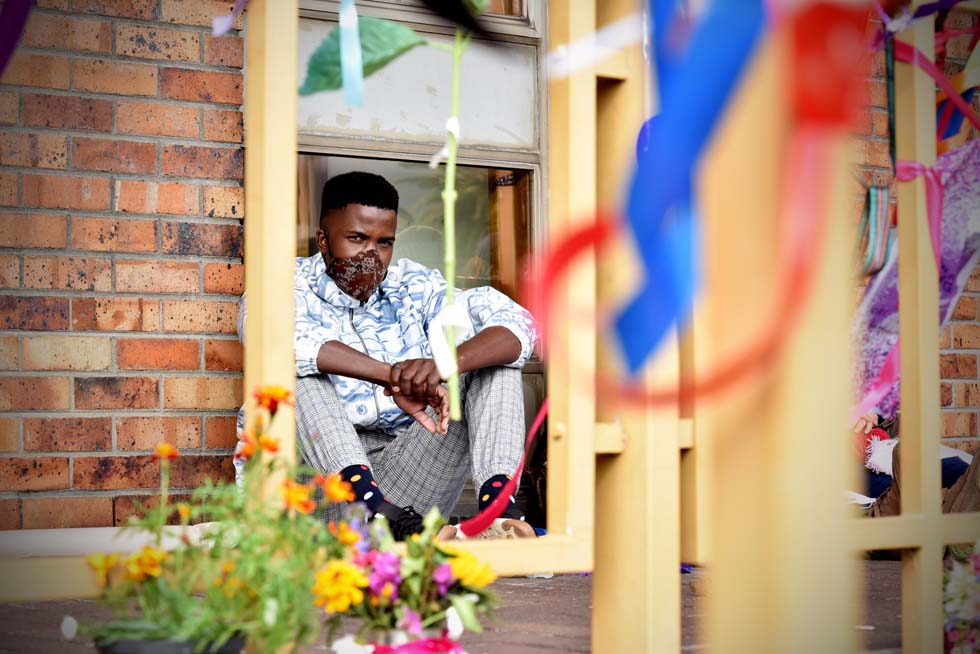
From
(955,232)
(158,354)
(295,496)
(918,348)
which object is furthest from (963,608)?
(158,354)

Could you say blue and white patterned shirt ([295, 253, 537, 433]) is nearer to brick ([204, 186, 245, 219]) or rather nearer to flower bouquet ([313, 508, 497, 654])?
brick ([204, 186, 245, 219])

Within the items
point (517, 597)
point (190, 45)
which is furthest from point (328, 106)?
point (517, 597)

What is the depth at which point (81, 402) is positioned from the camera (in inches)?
93.5

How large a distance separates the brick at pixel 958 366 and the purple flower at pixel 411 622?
2743mm

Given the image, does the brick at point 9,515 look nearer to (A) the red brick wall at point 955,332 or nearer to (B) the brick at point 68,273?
(B) the brick at point 68,273

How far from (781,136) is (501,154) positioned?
95.5 inches

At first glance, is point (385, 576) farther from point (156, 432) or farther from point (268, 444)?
point (156, 432)

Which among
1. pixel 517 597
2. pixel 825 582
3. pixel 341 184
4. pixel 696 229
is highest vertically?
pixel 341 184

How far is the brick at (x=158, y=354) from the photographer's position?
2.42m

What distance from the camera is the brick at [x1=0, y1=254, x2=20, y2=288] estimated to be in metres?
2.31

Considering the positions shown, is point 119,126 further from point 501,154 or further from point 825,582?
point 825,582

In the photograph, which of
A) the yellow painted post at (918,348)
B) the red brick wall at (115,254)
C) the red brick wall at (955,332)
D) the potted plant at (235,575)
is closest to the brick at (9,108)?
the red brick wall at (115,254)

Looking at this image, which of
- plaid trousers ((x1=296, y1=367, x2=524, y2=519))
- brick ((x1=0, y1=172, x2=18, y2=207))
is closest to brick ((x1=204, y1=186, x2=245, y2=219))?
brick ((x1=0, y1=172, x2=18, y2=207))

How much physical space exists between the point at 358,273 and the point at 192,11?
0.80 metres
